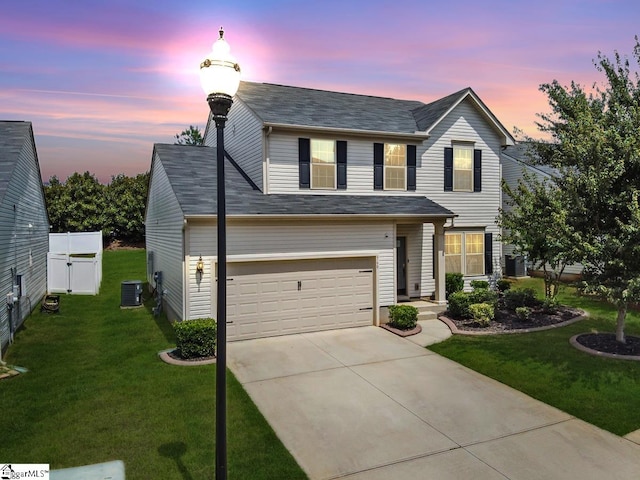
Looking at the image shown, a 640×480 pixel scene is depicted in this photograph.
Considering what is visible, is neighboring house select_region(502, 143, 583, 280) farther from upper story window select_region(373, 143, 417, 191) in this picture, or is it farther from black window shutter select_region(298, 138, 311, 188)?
black window shutter select_region(298, 138, 311, 188)

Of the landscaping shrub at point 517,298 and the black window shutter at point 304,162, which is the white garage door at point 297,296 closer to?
the black window shutter at point 304,162

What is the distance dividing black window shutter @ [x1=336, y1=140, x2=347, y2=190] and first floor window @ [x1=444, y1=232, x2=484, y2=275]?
500 cm

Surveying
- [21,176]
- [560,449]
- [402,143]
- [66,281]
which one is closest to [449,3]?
[402,143]

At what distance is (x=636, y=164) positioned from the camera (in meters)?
10.7

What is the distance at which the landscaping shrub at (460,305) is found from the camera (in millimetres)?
14875

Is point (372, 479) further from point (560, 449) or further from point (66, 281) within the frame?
point (66, 281)

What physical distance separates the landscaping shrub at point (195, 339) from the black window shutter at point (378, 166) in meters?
8.57

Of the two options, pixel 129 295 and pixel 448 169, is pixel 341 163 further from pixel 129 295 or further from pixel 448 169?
pixel 129 295

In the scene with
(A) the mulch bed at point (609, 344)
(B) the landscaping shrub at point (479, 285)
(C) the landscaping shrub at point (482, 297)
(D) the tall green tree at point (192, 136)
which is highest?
(D) the tall green tree at point (192, 136)

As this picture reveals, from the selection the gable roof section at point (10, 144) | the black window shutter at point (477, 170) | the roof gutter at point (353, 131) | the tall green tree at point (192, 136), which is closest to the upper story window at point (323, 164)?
the roof gutter at point (353, 131)

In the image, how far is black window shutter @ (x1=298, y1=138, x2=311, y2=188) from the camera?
1552 centimetres

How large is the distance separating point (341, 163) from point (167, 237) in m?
6.95

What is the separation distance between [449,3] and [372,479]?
1160cm

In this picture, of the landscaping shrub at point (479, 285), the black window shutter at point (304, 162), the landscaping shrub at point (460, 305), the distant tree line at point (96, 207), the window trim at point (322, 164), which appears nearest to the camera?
the landscaping shrub at point (460, 305)
